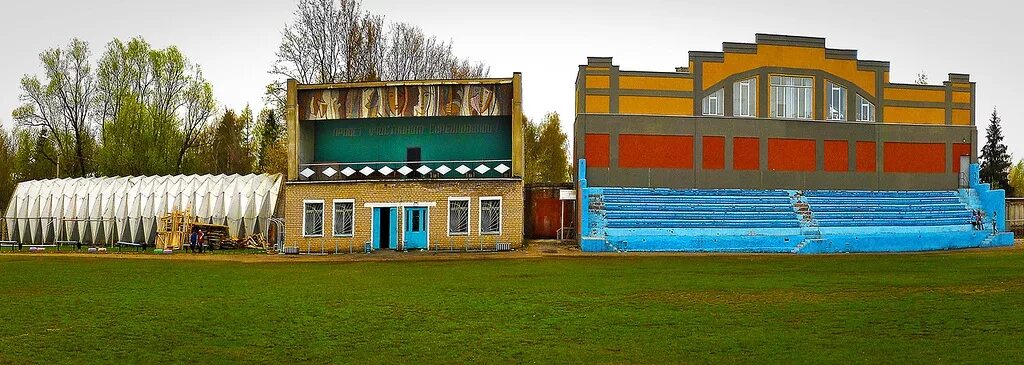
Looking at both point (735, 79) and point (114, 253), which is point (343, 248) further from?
point (735, 79)

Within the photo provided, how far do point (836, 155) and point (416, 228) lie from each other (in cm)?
2258

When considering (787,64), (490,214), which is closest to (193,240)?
(490,214)

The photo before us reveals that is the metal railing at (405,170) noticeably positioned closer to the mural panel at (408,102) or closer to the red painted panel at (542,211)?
the mural panel at (408,102)

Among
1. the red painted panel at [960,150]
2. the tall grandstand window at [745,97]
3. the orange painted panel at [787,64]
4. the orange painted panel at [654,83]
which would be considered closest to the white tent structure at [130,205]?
the orange painted panel at [654,83]

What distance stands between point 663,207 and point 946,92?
1792cm

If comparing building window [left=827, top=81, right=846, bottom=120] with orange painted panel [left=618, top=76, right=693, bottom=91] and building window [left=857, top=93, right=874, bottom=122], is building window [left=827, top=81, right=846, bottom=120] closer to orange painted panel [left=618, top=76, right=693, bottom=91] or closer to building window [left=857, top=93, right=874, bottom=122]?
building window [left=857, top=93, right=874, bottom=122]

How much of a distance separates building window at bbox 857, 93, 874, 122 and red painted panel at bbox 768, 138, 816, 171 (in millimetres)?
3260

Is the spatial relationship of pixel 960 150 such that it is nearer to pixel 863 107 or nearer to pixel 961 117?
pixel 961 117

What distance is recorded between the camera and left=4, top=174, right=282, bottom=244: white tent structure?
171ft

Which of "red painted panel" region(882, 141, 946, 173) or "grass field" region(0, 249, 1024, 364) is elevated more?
"red painted panel" region(882, 141, 946, 173)

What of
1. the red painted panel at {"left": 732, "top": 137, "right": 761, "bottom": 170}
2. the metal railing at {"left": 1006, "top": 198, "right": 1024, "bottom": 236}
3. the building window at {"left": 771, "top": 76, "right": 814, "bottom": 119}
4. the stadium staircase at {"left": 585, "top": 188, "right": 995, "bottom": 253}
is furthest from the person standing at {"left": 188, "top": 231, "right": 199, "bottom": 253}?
the metal railing at {"left": 1006, "top": 198, "right": 1024, "bottom": 236}

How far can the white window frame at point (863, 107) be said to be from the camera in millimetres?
50406

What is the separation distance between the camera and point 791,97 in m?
49.8

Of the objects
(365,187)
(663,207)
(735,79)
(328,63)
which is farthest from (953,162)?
(328,63)
